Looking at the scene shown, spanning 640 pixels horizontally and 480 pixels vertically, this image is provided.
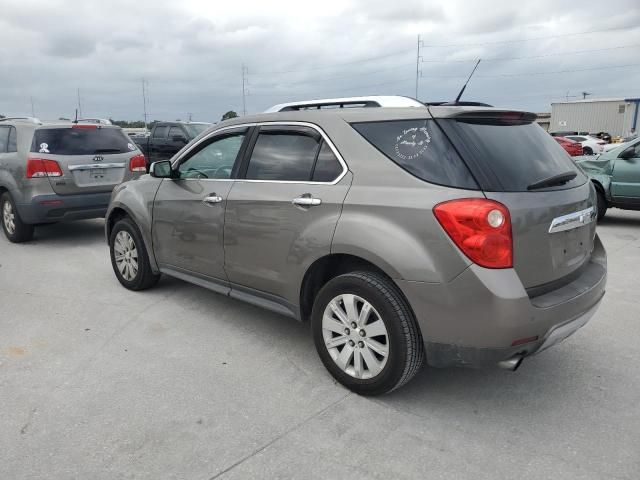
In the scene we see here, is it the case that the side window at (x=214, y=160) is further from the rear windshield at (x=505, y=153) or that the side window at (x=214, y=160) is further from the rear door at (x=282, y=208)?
the rear windshield at (x=505, y=153)

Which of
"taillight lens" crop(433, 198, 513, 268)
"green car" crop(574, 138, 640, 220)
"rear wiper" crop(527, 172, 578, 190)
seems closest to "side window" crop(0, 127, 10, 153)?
"taillight lens" crop(433, 198, 513, 268)

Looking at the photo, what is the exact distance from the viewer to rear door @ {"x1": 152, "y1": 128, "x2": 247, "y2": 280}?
3.96 m

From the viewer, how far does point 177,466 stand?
8.22ft

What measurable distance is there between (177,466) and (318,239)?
4.68ft

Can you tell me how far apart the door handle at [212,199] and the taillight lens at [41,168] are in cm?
398

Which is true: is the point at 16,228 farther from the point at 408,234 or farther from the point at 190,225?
the point at 408,234

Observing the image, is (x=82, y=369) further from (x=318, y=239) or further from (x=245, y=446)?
(x=318, y=239)

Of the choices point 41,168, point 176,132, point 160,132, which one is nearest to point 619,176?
point 41,168

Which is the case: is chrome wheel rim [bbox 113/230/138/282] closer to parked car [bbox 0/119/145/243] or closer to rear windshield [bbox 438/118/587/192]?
parked car [bbox 0/119/145/243]

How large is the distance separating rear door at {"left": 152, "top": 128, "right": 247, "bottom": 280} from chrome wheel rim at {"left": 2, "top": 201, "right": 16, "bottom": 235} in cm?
392

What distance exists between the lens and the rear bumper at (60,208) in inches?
273

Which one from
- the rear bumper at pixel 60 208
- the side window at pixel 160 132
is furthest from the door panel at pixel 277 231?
the side window at pixel 160 132

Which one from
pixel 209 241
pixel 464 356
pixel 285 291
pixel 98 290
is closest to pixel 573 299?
pixel 464 356

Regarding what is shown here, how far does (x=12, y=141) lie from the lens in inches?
290
